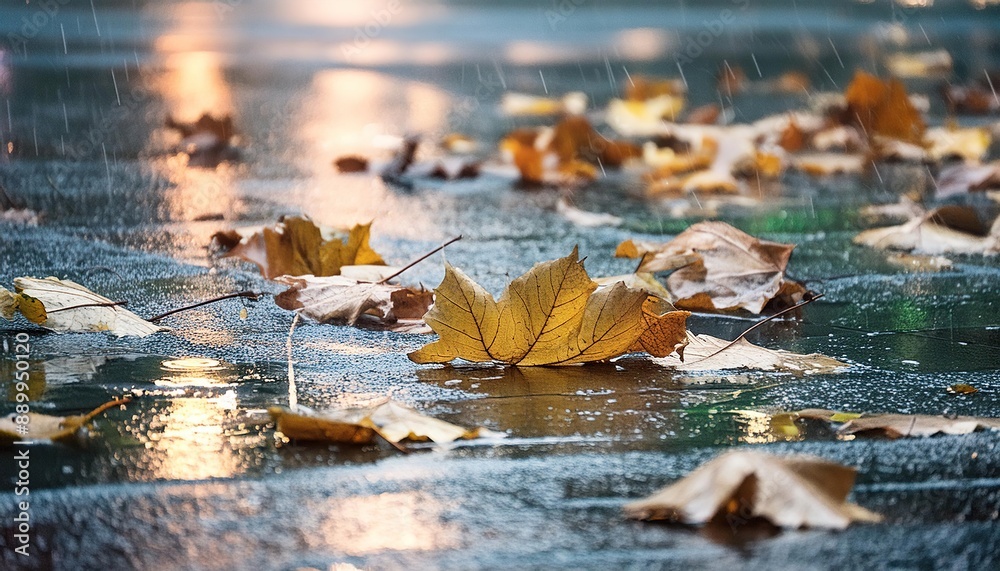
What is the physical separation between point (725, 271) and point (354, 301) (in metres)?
0.89

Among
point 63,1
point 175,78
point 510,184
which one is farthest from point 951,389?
point 63,1

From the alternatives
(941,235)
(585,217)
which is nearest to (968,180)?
(941,235)

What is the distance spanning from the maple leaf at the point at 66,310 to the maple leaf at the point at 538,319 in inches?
24.3

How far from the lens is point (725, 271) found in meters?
2.83

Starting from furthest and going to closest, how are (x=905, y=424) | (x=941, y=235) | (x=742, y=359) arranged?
(x=941, y=235), (x=742, y=359), (x=905, y=424)

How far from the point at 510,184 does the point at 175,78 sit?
3.63 m

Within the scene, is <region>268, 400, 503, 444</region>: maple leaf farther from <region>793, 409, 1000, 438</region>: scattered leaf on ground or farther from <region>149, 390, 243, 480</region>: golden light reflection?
<region>793, 409, 1000, 438</region>: scattered leaf on ground

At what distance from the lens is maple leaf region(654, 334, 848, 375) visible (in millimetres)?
2299

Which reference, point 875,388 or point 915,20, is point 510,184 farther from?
point 915,20

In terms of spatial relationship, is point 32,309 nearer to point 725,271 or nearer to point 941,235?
point 725,271

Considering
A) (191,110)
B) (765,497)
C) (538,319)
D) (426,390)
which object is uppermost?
(191,110)

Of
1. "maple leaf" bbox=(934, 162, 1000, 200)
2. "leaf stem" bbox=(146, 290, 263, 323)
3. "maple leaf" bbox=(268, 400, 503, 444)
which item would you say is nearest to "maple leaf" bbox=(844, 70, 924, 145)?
"maple leaf" bbox=(934, 162, 1000, 200)

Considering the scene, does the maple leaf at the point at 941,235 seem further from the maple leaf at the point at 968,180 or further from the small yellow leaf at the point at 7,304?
the small yellow leaf at the point at 7,304

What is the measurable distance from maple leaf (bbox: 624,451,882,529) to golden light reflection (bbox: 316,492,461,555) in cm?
26
